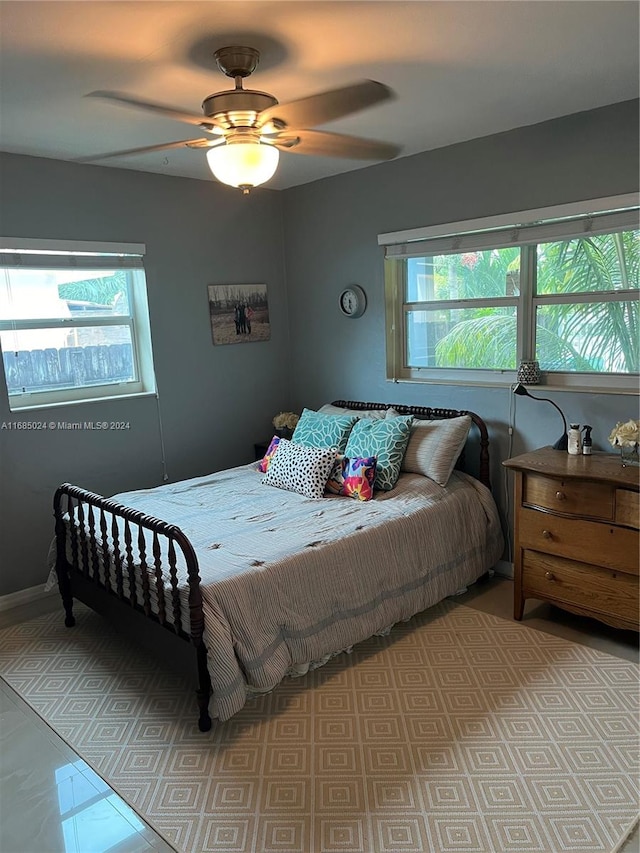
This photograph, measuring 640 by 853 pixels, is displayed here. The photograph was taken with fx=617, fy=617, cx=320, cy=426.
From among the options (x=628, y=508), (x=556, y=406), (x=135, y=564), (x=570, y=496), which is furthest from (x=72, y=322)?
(x=628, y=508)

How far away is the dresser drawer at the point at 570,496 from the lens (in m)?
2.73

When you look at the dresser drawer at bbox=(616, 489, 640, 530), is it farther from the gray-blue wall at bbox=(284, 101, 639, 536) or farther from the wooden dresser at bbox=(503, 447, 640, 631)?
the gray-blue wall at bbox=(284, 101, 639, 536)

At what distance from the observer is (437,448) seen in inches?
136

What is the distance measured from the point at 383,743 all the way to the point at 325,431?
1.84 m

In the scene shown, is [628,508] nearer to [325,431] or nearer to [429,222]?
[325,431]

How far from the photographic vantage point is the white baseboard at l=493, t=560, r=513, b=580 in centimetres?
366

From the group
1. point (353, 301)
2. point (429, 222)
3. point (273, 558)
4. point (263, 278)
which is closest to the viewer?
point (273, 558)

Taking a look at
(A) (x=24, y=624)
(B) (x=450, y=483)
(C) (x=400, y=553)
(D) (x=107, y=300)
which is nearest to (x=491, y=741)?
(C) (x=400, y=553)

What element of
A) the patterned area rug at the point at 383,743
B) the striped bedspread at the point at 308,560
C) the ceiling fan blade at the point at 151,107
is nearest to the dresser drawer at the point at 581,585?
the patterned area rug at the point at 383,743

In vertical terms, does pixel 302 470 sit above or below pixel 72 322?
below

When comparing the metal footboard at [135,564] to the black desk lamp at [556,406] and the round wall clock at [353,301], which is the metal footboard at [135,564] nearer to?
the black desk lamp at [556,406]

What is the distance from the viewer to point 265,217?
14.6ft

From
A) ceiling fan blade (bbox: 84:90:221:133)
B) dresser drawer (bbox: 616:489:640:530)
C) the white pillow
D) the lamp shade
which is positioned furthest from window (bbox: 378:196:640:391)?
ceiling fan blade (bbox: 84:90:221:133)

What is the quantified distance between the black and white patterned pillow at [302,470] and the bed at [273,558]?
2.9 inches
